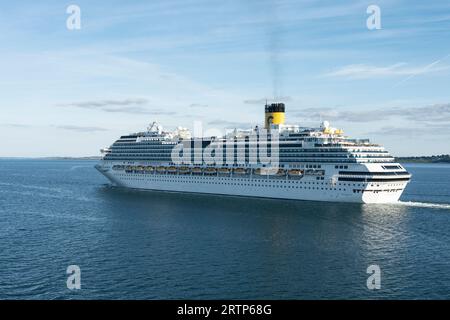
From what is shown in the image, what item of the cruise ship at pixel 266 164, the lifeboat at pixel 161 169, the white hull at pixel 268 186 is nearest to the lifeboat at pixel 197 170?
the cruise ship at pixel 266 164

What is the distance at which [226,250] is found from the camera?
36656 mm

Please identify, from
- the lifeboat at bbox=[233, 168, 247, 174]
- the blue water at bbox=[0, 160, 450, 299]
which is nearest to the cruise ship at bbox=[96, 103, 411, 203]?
the lifeboat at bbox=[233, 168, 247, 174]

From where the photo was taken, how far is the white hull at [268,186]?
62.2 meters

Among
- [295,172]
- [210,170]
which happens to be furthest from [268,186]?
[210,170]

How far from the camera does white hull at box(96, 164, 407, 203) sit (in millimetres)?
62219

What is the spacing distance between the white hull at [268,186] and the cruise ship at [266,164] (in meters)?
0.14

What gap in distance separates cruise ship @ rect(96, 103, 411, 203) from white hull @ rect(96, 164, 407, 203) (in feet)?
0.45

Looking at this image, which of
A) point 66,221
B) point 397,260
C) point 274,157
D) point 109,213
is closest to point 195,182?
point 274,157

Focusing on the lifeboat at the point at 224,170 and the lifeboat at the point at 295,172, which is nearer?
the lifeboat at the point at 295,172

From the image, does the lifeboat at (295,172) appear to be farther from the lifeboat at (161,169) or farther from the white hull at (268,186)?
the lifeboat at (161,169)

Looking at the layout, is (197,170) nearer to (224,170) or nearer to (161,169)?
(224,170)

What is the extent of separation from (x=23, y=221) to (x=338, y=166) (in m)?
42.5
